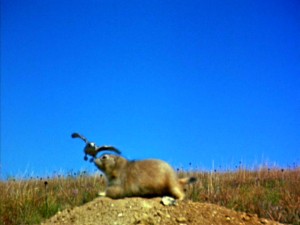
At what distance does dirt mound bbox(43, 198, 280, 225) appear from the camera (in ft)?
19.5

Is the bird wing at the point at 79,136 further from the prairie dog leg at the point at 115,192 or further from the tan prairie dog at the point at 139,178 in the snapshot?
the prairie dog leg at the point at 115,192

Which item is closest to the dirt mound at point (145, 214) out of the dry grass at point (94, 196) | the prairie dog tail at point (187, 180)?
the prairie dog tail at point (187, 180)

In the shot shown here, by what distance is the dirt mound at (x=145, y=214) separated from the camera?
5.94 m

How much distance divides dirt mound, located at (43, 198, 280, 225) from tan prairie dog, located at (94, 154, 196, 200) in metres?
0.15

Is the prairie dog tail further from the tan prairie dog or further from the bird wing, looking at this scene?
the bird wing

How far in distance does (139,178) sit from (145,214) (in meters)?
0.53

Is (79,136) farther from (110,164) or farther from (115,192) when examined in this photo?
(115,192)

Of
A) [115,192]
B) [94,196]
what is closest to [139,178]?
[115,192]

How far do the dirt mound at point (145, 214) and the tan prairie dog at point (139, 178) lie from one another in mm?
146

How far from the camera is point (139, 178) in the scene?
20.7ft

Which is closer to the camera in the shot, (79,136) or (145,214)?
(145,214)

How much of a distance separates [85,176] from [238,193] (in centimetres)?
438

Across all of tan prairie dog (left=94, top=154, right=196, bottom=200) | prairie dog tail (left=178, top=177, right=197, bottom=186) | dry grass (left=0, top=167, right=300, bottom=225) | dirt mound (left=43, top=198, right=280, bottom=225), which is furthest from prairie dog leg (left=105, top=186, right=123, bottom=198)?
dry grass (left=0, top=167, right=300, bottom=225)

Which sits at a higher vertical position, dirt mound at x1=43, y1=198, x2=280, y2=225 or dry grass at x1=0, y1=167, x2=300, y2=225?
Result: dry grass at x1=0, y1=167, x2=300, y2=225
